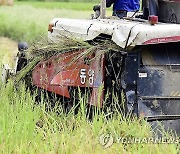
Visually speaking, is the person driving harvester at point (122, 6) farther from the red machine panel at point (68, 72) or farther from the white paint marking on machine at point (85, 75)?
the white paint marking on machine at point (85, 75)

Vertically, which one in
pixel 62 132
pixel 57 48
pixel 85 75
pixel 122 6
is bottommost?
pixel 62 132

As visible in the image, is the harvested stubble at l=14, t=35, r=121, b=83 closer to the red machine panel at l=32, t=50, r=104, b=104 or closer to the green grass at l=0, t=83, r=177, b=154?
the red machine panel at l=32, t=50, r=104, b=104

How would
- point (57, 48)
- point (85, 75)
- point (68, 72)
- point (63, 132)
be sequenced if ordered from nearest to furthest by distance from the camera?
point (63, 132), point (85, 75), point (68, 72), point (57, 48)

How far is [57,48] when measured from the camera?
25.8 ft

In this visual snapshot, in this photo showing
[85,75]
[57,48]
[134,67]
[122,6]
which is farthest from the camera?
[122,6]

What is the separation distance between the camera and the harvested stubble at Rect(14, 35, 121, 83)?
23.6 feet

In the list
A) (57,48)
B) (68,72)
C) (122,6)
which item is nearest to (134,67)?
(68,72)

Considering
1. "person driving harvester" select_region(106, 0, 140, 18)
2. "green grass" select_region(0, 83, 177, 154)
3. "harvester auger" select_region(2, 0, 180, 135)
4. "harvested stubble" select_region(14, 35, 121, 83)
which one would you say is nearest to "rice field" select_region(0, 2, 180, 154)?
"green grass" select_region(0, 83, 177, 154)

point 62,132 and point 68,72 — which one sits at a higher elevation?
point 68,72

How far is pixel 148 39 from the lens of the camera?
6555mm

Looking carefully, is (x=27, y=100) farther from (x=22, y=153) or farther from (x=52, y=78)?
(x=22, y=153)

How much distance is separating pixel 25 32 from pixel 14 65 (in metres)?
12.7

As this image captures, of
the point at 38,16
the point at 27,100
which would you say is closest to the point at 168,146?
the point at 27,100

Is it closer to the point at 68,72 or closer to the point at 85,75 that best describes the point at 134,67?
the point at 85,75
